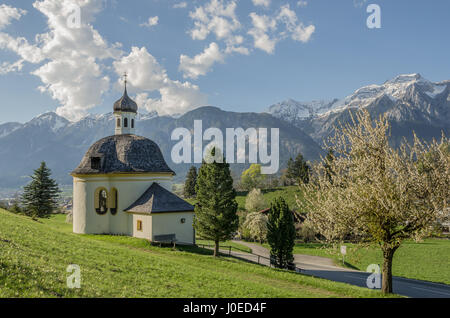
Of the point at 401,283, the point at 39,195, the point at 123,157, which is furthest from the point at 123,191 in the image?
the point at 401,283

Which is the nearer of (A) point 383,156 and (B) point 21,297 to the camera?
(B) point 21,297

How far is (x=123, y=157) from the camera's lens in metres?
35.0

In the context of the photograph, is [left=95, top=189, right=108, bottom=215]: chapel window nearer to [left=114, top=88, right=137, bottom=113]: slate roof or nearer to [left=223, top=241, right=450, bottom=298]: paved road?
[left=114, top=88, right=137, bottom=113]: slate roof

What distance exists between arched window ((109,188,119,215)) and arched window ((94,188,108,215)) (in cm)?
57

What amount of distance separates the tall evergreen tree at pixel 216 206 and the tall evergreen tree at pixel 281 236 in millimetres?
3774

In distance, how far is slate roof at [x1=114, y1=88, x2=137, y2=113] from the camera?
39.9 m

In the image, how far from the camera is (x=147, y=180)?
114ft

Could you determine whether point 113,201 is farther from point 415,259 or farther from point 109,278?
point 415,259

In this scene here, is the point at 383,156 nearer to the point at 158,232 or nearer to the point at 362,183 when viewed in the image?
the point at 362,183

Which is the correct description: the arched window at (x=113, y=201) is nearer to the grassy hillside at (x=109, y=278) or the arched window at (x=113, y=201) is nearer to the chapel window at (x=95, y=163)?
the chapel window at (x=95, y=163)

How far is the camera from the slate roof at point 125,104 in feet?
131
